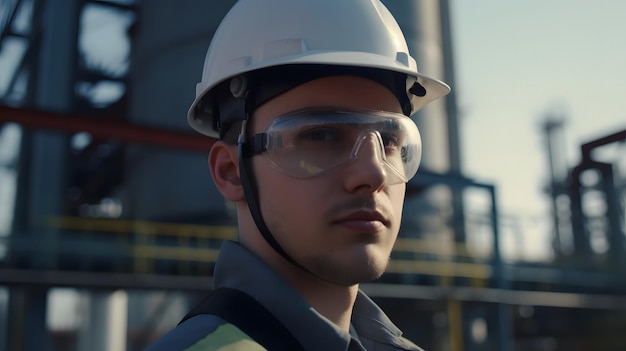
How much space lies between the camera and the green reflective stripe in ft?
3.50

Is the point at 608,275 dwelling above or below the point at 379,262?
below

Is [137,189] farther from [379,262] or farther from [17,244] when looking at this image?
[379,262]

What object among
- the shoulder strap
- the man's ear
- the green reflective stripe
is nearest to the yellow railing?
the man's ear

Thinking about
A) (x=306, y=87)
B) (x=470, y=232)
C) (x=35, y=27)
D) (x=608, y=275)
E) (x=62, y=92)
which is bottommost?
(x=608, y=275)

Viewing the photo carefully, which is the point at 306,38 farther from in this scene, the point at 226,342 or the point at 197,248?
the point at 197,248

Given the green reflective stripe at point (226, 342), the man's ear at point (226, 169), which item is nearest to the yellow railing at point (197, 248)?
the man's ear at point (226, 169)

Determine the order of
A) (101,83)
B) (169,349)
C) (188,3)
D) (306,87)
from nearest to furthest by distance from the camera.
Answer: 1. (169,349)
2. (306,87)
3. (188,3)
4. (101,83)

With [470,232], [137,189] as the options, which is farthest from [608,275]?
[137,189]

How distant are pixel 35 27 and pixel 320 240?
1090 centimetres

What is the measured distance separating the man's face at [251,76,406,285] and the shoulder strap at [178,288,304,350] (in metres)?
0.14

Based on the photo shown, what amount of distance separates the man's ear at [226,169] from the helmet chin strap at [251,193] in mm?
55

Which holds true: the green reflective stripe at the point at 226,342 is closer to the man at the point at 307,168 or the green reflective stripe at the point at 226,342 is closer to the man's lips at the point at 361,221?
the man at the point at 307,168

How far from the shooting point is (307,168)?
1.27 metres

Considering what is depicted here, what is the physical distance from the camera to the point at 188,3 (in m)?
10.0
